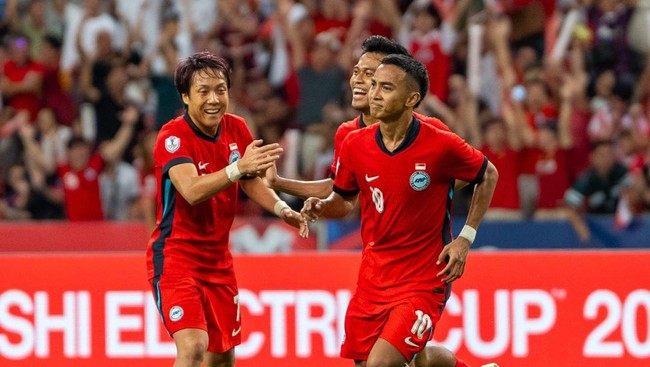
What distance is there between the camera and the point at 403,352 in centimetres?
749

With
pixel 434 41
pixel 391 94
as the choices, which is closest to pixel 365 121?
pixel 391 94

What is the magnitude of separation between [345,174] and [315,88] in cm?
610

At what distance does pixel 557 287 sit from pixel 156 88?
5761 mm

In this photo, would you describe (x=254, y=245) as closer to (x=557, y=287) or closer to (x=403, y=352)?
(x=557, y=287)

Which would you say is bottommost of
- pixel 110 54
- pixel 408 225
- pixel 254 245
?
pixel 254 245

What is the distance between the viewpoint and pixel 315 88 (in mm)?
13766

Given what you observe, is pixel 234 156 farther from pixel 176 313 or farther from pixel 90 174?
pixel 90 174

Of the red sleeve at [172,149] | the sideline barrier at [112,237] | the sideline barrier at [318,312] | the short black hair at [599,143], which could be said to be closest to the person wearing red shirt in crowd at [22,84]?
the sideline barrier at [112,237]

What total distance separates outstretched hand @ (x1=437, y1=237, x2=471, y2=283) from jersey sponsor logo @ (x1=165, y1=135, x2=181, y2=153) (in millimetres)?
1691

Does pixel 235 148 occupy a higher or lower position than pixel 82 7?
lower

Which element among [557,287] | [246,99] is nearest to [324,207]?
[557,287]

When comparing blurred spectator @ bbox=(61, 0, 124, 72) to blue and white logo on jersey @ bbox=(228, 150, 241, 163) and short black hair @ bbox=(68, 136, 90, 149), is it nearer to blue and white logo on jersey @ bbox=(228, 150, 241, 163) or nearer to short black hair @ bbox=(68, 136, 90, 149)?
short black hair @ bbox=(68, 136, 90, 149)

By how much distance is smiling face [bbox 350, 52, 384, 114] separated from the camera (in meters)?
8.08

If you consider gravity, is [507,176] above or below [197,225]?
below
